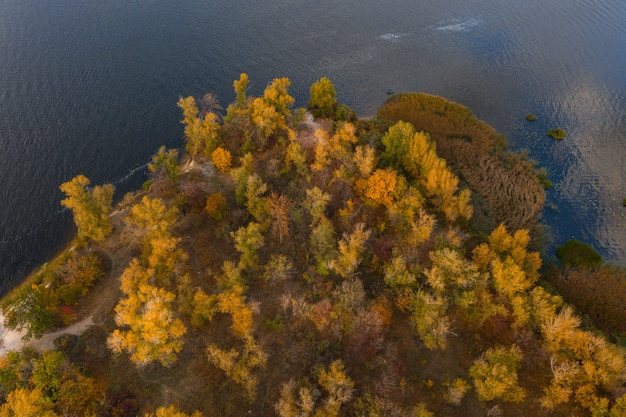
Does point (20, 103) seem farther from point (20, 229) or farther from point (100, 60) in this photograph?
point (20, 229)

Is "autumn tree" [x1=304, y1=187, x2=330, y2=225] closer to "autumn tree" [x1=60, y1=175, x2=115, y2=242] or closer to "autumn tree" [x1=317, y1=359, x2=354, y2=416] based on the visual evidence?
"autumn tree" [x1=317, y1=359, x2=354, y2=416]

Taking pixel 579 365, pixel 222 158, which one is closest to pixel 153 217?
pixel 222 158

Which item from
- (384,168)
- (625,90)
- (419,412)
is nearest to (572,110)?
(625,90)

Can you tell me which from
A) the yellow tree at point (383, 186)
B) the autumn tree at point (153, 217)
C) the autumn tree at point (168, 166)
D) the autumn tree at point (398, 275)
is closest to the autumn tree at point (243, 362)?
the autumn tree at point (153, 217)

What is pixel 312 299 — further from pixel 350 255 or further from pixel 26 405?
pixel 26 405

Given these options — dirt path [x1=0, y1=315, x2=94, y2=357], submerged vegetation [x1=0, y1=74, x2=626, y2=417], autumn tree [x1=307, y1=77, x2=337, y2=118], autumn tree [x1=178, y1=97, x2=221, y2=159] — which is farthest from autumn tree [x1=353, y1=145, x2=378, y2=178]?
dirt path [x1=0, y1=315, x2=94, y2=357]

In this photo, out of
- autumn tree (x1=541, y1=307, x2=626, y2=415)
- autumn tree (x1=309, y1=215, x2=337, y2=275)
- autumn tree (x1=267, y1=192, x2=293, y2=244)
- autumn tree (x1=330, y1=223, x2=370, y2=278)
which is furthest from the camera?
autumn tree (x1=267, y1=192, x2=293, y2=244)
